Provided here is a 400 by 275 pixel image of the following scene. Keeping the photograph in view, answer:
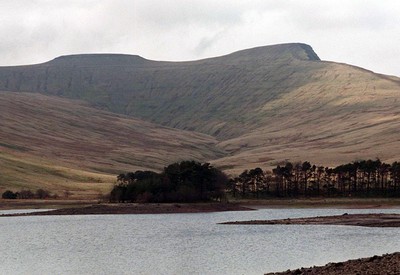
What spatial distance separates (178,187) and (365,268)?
340ft

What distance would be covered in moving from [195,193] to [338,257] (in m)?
86.5

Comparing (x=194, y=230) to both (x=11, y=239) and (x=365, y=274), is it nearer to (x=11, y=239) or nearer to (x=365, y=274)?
(x=11, y=239)

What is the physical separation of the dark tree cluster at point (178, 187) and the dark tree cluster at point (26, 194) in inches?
1095

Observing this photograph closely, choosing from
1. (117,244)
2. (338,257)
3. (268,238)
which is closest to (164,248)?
(117,244)

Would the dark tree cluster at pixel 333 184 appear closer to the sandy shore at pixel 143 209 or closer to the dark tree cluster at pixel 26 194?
the sandy shore at pixel 143 209

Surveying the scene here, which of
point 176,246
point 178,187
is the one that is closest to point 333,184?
point 178,187

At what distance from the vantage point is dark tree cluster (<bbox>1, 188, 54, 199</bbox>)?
575ft

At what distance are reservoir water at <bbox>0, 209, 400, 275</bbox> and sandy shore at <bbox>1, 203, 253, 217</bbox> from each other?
1707 cm

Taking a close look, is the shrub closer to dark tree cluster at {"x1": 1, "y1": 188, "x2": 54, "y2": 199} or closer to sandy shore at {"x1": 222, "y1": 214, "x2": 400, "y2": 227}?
dark tree cluster at {"x1": 1, "y1": 188, "x2": 54, "y2": 199}

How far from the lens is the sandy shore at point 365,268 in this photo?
4775cm

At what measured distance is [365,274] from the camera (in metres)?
46.8

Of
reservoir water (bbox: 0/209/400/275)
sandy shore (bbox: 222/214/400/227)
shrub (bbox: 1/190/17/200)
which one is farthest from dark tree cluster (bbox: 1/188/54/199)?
sandy shore (bbox: 222/214/400/227)

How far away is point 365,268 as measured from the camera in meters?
49.7

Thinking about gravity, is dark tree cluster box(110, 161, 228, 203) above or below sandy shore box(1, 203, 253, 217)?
above
